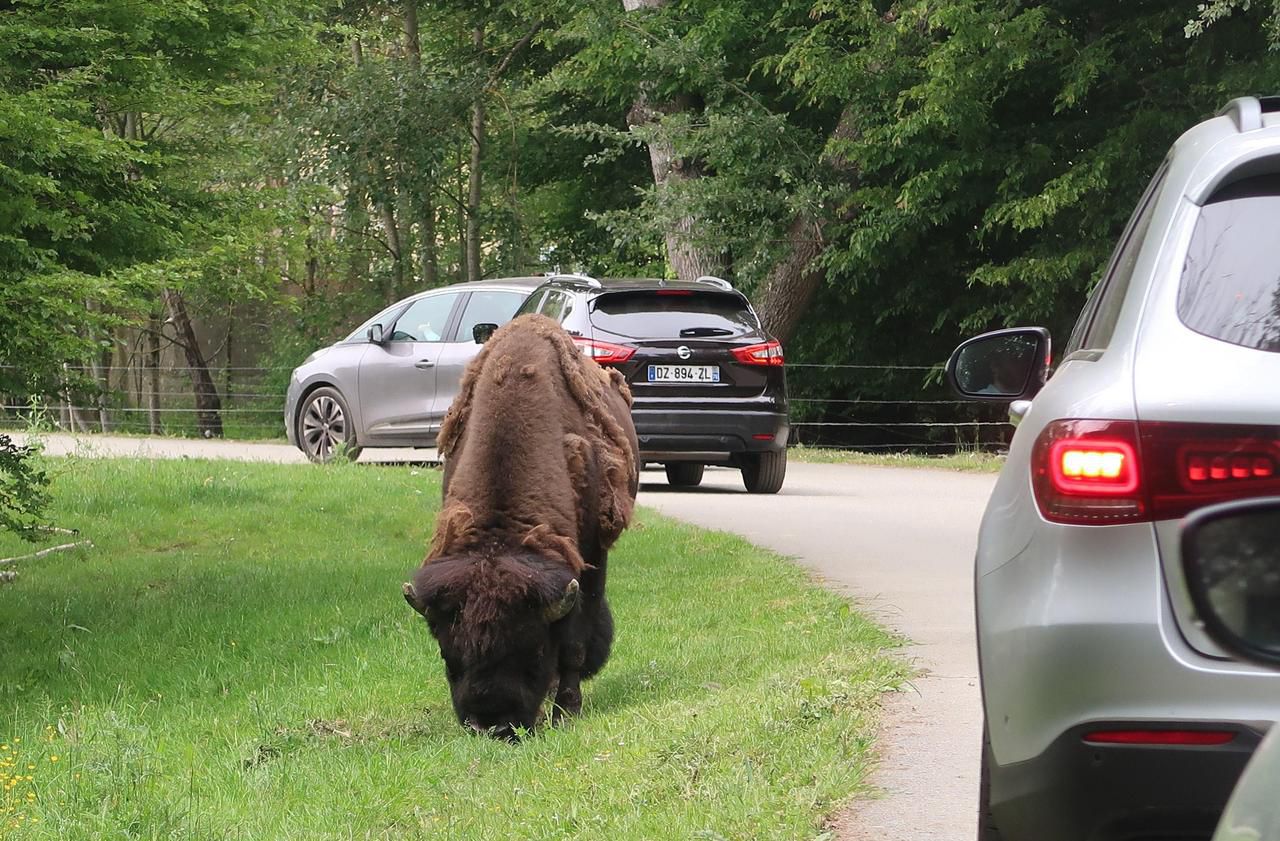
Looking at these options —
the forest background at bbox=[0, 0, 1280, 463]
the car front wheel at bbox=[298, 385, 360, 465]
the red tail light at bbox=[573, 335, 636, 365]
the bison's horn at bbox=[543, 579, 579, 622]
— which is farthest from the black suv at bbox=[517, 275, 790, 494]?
the bison's horn at bbox=[543, 579, 579, 622]

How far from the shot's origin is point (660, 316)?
52.6 feet

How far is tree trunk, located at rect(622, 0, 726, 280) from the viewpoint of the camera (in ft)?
83.3

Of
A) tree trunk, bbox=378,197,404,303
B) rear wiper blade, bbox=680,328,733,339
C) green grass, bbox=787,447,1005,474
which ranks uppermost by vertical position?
tree trunk, bbox=378,197,404,303

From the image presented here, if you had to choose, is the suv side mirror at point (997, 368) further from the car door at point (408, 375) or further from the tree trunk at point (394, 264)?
the tree trunk at point (394, 264)

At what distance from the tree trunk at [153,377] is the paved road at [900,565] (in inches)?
314

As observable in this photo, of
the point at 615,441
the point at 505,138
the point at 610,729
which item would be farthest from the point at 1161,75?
the point at 610,729

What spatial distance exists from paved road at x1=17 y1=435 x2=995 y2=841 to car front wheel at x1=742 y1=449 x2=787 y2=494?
0.72ft

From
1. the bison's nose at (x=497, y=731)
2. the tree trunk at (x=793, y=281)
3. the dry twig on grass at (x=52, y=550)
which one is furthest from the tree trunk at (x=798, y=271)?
the bison's nose at (x=497, y=731)

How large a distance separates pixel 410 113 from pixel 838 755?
2598 cm

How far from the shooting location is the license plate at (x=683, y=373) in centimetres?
1588

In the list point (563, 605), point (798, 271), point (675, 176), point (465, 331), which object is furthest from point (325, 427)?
point (563, 605)

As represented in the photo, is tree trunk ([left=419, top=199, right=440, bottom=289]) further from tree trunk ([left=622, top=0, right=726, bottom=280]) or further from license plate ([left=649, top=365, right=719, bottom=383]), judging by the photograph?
license plate ([left=649, top=365, right=719, bottom=383])

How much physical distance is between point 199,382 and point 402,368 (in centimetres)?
1761

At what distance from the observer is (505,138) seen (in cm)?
3353
